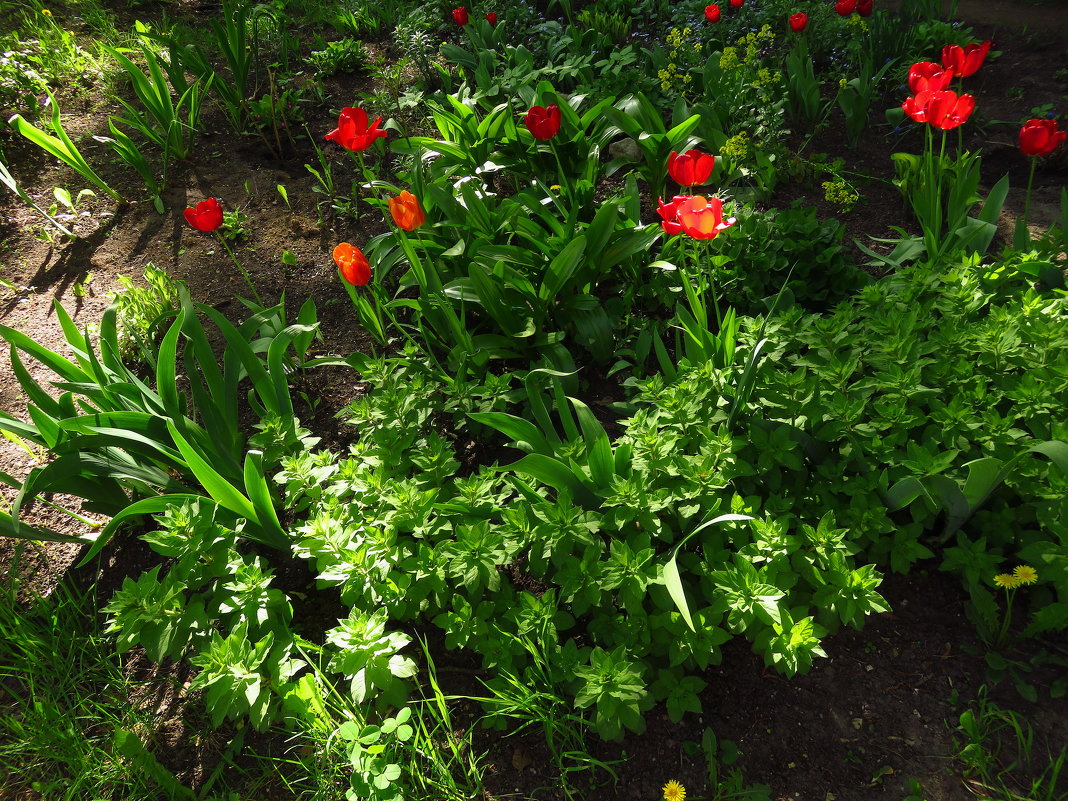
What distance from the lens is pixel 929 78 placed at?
7.00 ft

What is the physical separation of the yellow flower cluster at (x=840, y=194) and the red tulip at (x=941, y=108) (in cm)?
59

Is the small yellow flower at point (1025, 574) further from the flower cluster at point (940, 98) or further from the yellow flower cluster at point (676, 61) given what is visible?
the yellow flower cluster at point (676, 61)

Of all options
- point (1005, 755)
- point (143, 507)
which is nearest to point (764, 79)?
point (1005, 755)

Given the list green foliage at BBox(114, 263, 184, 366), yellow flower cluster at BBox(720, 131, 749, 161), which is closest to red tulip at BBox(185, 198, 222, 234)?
green foliage at BBox(114, 263, 184, 366)

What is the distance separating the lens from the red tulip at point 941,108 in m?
2.01

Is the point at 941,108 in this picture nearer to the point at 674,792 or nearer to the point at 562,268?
the point at 562,268

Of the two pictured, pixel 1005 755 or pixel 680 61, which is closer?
pixel 1005 755

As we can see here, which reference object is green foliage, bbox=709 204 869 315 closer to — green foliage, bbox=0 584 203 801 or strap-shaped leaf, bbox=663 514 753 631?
strap-shaped leaf, bbox=663 514 753 631

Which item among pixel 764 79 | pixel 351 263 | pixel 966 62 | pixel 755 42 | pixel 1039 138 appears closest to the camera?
pixel 351 263

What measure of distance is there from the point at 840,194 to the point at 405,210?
178 cm

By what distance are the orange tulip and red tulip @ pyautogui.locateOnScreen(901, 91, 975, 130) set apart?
157 centimetres

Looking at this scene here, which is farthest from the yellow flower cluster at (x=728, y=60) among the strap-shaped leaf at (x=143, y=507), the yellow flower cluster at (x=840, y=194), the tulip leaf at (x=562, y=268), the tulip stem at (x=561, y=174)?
the strap-shaped leaf at (x=143, y=507)

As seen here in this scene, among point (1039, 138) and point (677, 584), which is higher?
point (1039, 138)

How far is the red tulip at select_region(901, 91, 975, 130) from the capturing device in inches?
79.0
